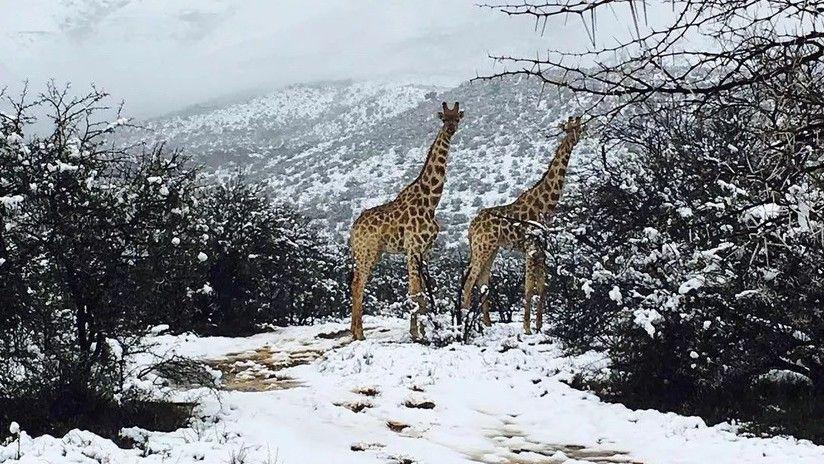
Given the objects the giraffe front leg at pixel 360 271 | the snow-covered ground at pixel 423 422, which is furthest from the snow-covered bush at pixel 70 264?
the giraffe front leg at pixel 360 271

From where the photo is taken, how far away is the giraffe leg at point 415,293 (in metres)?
12.9

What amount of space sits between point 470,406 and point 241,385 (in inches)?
128

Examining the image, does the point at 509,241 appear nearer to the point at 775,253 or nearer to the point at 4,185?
the point at 775,253

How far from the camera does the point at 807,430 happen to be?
664cm

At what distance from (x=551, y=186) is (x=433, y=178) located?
2.16 m

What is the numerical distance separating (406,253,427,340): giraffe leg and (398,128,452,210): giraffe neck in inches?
44.8

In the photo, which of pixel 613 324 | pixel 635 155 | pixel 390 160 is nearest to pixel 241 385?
pixel 613 324

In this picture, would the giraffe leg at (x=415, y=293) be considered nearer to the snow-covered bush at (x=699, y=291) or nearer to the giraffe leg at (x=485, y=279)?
the giraffe leg at (x=485, y=279)

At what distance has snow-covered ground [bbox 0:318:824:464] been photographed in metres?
6.02

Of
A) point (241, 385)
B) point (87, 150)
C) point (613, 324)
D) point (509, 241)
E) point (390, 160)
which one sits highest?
point (390, 160)

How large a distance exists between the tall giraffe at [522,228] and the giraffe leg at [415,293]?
0.92 meters

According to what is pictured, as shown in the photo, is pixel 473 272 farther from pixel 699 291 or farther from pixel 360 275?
pixel 699 291

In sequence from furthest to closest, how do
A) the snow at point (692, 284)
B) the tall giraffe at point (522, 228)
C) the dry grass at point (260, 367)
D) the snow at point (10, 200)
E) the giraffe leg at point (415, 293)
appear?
the tall giraffe at point (522, 228) → the giraffe leg at point (415, 293) → the dry grass at point (260, 367) → the snow at point (692, 284) → the snow at point (10, 200)

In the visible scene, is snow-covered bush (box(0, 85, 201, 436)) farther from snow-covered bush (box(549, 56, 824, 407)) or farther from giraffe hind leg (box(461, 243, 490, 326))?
giraffe hind leg (box(461, 243, 490, 326))
